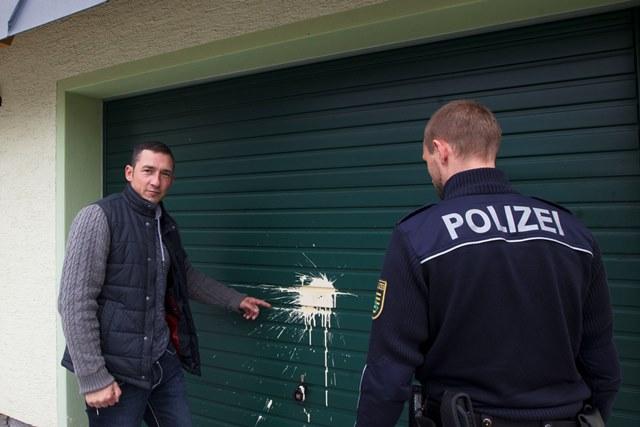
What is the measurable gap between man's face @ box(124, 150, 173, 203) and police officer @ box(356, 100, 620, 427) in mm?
1474

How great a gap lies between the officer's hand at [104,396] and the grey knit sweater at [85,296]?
0.02 m

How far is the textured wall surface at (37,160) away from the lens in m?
3.44

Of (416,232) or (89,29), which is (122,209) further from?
(89,29)

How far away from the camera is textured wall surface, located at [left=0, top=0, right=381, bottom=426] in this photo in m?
3.44

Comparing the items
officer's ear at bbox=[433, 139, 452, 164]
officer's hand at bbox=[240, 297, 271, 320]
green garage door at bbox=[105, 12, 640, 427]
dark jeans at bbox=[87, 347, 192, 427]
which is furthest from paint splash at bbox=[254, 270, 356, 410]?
officer's ear at bbox=[433, 139, 452, 164]

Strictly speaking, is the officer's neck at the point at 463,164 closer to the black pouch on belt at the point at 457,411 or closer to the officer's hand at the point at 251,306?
the black pouch on belt at the point at 457,411

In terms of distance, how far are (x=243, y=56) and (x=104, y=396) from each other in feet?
6.58

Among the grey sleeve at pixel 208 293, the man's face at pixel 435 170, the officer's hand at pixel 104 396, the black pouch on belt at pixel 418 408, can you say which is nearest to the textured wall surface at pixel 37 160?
the grey sleeve at pixel 208 293

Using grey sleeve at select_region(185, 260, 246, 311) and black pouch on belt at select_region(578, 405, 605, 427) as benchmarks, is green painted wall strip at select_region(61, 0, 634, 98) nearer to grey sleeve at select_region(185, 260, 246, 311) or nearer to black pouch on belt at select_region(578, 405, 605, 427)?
grey sleeve at select_region(185, 260, 246, 311)

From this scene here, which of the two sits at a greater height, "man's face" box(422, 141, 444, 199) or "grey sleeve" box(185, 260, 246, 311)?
"man's face" box(422, 141, 444, 199)

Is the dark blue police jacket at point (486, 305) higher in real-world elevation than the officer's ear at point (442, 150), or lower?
lower

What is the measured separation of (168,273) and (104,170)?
186 cm

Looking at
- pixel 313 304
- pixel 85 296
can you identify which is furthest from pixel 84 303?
pixel 313 304

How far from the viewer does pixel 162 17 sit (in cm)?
330
